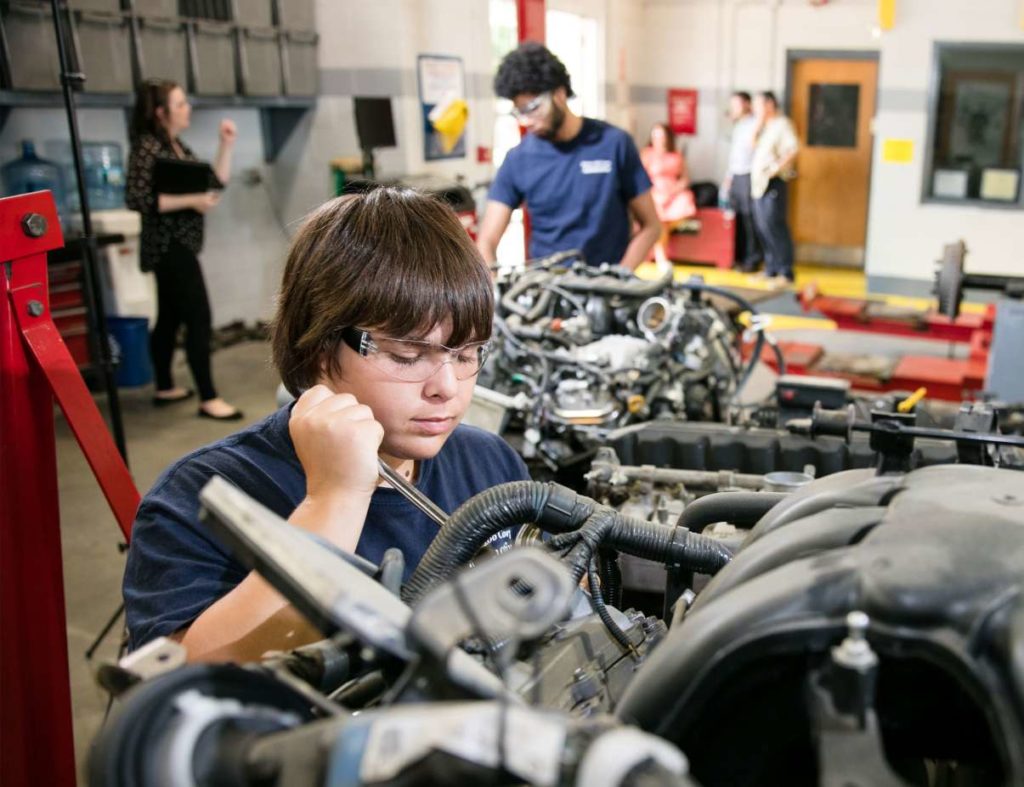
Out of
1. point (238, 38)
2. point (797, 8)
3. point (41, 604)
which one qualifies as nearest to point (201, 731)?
point (41, 604)

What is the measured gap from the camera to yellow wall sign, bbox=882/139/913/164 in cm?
813

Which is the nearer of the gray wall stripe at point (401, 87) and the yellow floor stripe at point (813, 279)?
the gray wall stripe at point (401, 87)

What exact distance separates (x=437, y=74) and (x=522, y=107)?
385 centimetres

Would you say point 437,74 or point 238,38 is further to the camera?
point 437,74

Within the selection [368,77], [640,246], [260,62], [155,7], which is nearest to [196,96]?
[155,7]

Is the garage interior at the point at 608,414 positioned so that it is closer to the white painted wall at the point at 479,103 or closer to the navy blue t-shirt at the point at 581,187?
the white painted wall at the point at 479,103

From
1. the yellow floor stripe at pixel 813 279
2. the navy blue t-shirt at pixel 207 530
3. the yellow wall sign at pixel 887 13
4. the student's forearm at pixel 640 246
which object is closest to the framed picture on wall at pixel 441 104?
the yellow floor stripe at pixel 813 279

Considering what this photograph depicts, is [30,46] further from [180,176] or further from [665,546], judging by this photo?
[665,546]

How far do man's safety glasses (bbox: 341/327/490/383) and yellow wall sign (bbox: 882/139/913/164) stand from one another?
7.99 metres

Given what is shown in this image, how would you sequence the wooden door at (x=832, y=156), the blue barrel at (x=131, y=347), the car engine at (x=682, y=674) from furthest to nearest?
the wooden door at (x=832, y=156)
the blue barrel at (x=131, y=347)
the car engine at (x=682, y=674)

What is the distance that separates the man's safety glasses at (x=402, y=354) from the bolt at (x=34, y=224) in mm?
719

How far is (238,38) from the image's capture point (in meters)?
6.02

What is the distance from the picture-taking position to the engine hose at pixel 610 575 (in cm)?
102

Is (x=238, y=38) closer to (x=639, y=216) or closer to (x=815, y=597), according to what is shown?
(x=639, y=216)
